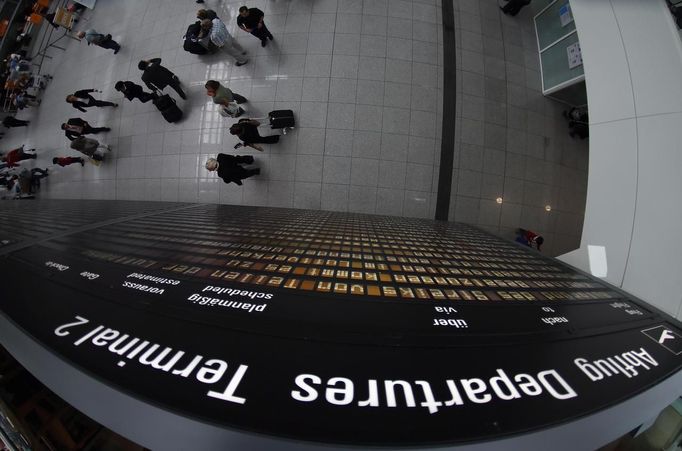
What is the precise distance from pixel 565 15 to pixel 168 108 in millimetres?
6059

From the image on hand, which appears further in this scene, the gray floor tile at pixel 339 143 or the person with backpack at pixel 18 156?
the person with backpack at pixel 18 156

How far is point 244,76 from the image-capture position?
3506mm

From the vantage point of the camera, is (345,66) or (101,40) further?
(101,40)

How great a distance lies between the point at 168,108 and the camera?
11.4 feet

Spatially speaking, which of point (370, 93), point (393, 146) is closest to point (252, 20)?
point (370, 93)

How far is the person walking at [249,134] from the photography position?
296 centimetres

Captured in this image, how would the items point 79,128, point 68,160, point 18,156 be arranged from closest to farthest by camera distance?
point 79,128, point 68,160, point 18,156

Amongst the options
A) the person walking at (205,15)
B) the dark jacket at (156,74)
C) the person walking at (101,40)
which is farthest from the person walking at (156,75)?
the person walking at (101,40)

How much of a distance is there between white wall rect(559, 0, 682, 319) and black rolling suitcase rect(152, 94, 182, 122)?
4869 mm

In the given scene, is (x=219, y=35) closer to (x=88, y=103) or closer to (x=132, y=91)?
(x=132, y=91)

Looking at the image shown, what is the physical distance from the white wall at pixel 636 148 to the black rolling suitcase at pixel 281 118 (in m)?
2.97

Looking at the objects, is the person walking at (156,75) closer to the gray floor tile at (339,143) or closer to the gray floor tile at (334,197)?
the gray floor tile at (339,143)

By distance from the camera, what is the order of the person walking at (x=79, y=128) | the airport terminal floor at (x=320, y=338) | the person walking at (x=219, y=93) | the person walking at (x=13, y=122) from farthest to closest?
1. the person walking at (x=13, y=122)
2. the person walking at (x=79, y=128)
3. the person walking at (x=219, y=93)
4. the airport terminal floor at (x=320, y=338)

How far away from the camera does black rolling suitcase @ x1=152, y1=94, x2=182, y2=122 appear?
340cm
